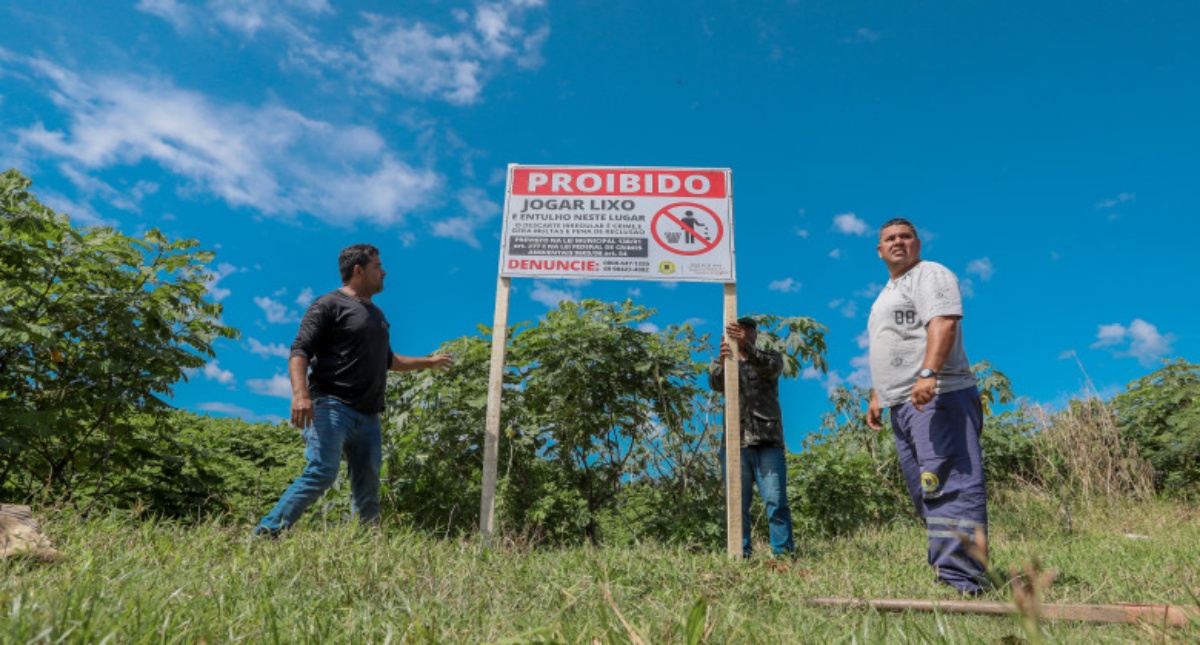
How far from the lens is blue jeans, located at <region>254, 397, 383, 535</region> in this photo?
14.0 ft

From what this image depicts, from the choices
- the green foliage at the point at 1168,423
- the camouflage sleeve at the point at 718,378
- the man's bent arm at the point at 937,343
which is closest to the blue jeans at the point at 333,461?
the camouflage sleeve at the point at 718,378

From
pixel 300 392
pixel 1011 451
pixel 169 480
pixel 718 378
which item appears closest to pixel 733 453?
pixel 718 378

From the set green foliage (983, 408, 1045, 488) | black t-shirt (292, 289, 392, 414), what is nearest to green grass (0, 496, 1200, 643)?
black t-shirt (292, 289, 392, 414)

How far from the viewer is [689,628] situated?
1.61 m

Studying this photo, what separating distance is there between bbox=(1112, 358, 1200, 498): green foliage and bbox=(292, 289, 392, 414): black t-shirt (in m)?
9.09

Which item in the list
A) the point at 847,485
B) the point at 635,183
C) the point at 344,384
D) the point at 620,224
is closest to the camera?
the point at 344,384

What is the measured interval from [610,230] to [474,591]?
3255mm

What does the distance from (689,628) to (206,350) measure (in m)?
5.35

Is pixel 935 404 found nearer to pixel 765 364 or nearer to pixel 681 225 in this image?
pixel 765 364

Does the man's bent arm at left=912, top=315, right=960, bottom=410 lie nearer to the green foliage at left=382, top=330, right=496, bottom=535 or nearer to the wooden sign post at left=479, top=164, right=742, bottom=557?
the wooden sign post at left=479, top=164, right=742, bottom=557

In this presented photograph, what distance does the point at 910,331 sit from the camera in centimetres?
398

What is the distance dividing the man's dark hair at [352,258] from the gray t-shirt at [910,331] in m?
3.26

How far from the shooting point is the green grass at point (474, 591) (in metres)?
1.83

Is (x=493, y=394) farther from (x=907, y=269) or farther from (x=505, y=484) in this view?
(x=907, y=269)
